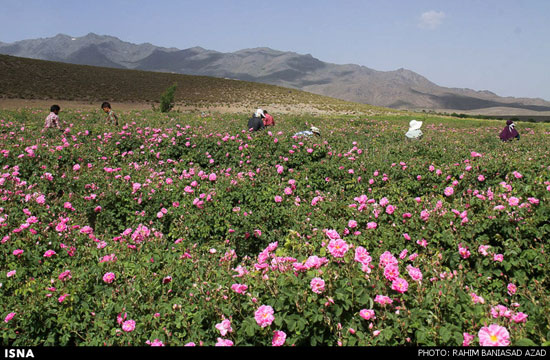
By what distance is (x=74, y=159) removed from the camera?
805 cm

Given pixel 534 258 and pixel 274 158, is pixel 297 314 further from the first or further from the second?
pixel 274 158

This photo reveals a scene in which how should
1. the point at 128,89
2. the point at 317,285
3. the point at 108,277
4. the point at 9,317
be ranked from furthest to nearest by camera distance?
1. the point at 128,89
2. the point at 108,277
3. the point at 9,317
4. the point at 317,285

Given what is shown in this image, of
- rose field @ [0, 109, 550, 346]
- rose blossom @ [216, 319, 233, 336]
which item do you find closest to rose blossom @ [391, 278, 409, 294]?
rose field @ [0, 109, 550, 346]

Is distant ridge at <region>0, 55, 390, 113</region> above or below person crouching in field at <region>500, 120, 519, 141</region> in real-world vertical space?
above

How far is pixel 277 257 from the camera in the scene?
2912 mm

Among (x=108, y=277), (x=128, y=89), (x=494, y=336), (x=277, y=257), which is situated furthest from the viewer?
(x=128, y=89)

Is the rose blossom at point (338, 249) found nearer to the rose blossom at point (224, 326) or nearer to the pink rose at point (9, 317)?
the rose blossom at point (224, 326)

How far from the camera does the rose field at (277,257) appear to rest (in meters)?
2.33

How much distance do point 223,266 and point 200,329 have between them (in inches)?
32.9

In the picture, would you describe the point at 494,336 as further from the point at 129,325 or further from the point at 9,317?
the point at 9,317

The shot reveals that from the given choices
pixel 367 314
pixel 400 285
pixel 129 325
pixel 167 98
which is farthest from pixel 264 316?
pixel 167 98

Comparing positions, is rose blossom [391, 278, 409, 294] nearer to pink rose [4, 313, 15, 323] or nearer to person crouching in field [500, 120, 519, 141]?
pink rose [4, 313, 15, 323]

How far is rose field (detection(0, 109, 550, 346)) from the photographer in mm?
2334

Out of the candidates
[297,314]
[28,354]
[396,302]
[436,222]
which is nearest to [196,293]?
[297,314]
